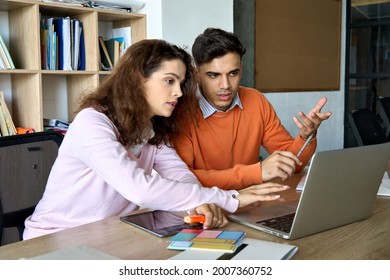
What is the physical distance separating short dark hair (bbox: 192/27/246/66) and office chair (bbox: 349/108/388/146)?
52.9 inches

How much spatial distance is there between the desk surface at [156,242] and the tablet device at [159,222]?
0.02 m

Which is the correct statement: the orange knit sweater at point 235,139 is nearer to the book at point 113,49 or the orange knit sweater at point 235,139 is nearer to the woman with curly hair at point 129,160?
the woman with curly hair at point 129,160

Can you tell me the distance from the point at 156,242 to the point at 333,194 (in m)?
0.43

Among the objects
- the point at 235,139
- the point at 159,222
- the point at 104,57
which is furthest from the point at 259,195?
the point at 104,57

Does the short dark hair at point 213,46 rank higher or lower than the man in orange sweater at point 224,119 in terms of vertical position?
higher

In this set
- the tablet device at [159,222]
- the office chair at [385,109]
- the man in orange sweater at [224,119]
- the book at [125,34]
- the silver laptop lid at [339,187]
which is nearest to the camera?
the silver laptop lid at [339,187]

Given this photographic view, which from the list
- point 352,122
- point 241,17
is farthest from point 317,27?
point 352,122

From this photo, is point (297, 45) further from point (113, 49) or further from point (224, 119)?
point (224, 119)

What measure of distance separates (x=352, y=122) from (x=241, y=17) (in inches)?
52.4

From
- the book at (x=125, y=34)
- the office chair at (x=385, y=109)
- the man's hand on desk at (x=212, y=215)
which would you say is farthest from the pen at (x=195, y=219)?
the office chair at (x=385, y=109)

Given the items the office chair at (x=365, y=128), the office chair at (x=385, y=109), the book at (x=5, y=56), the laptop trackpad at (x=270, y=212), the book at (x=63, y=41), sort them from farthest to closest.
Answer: the office chair at (x=385, y=109) < the office chair at (x=365, y=128) < the book at (x=63, y=41) < the book at (x=5, y=56) < the laptop trackpad at (x=270, y=212)

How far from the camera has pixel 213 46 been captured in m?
1.95

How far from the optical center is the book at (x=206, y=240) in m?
1.01
